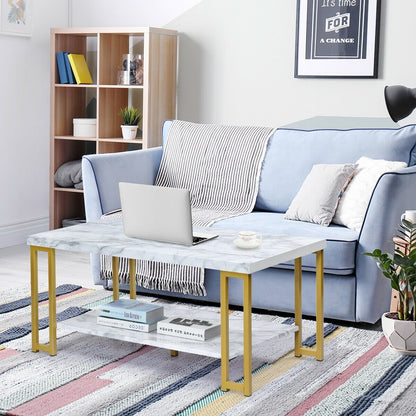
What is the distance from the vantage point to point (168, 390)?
8.70ft

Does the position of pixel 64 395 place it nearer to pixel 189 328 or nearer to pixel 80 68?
pixel 189 328

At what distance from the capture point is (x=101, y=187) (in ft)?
12.9

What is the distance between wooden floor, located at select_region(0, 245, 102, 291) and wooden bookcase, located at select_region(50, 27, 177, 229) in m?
0.53

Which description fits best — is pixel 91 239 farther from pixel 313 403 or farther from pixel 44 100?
pixel 44 100

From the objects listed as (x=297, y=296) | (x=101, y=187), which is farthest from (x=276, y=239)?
(x=101, y=187)

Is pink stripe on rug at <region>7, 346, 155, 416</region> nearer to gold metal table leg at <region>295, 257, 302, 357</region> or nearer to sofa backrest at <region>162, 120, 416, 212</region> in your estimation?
gold metal table leg at <region>295, 257, 302, 357</region>

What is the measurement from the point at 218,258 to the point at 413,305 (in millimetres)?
904

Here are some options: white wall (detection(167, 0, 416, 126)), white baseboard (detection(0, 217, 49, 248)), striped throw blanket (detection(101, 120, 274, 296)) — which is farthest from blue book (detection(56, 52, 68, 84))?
striped throw blanket (detection(101, 120, 274, 296))

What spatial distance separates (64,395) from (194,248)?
25.0 inches

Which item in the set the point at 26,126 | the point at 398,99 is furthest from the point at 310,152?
the point at 26,126

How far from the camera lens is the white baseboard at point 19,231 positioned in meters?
5.30

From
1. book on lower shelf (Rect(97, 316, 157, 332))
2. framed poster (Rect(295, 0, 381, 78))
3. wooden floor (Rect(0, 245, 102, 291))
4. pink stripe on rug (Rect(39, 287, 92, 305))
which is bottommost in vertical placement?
wooden floor (Rect(0, 245, 102, 291))

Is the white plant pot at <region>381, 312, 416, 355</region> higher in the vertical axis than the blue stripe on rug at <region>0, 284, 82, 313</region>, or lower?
higher

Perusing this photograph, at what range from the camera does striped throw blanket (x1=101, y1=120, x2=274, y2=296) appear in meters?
4.16
